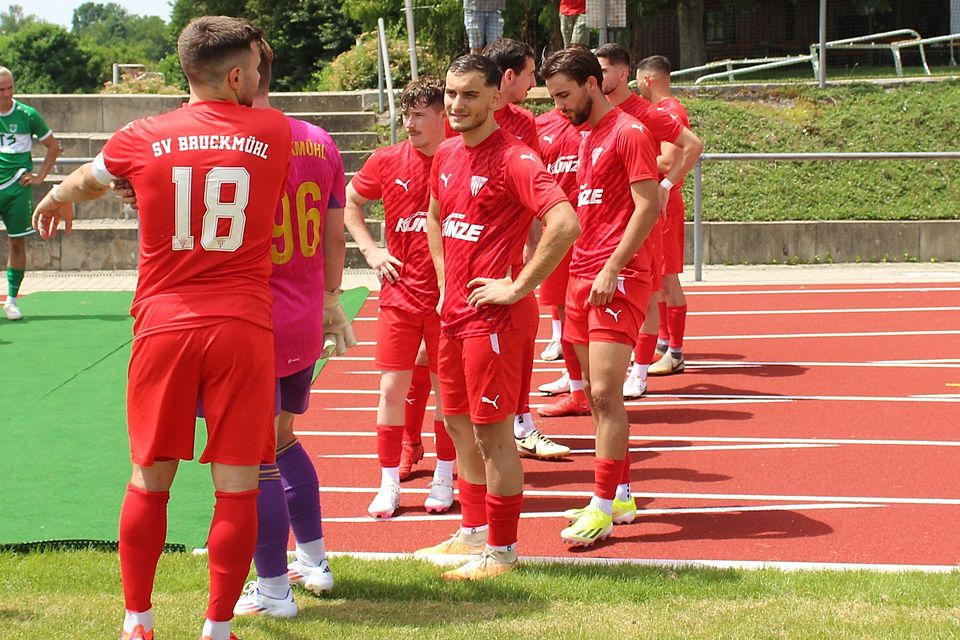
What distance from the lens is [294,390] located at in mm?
5145

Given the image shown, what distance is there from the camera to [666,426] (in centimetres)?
834

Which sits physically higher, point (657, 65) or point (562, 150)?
point (657, 65)

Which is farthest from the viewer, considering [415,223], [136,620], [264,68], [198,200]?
[415,223]

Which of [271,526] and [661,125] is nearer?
[271,526]

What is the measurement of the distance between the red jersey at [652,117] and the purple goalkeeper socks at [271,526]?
3411 mm

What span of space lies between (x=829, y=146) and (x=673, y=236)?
973 centimetres

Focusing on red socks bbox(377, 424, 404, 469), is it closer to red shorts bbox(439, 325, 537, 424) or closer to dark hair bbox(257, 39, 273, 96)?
red shorts bbox(439, 325, 537, 424)

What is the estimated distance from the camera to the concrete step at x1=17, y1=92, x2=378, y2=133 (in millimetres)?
20656

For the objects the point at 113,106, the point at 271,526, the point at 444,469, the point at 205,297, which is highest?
the point at 113,106

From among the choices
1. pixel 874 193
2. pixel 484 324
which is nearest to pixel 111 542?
pixel 484 324

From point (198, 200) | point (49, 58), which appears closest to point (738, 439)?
point (198, 200)

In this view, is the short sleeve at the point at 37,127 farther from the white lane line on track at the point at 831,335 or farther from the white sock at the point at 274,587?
the white sock at the point at 274,587

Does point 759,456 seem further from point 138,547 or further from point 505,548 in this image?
point 138,547

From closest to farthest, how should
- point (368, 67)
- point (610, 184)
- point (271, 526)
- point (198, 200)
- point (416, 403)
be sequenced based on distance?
point (198, 200) < point (271, 526) < point (610, 184) < point (416, 403) < point (368, 67)
